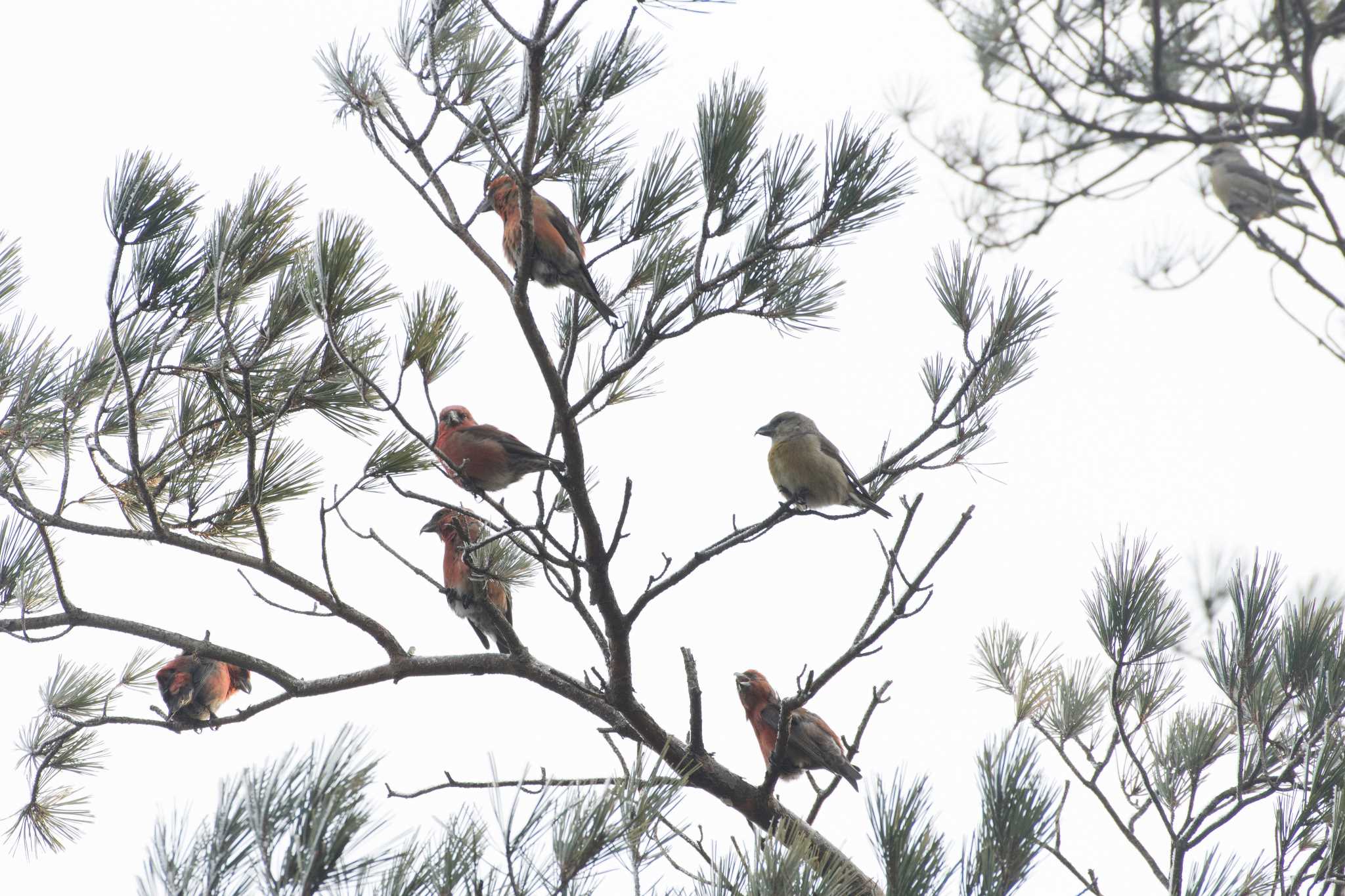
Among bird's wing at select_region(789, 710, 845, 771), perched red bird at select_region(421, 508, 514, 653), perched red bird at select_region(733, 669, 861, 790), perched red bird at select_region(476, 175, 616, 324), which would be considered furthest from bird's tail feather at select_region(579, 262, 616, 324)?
bird's wing at select_region(789, 710, 845, 771)

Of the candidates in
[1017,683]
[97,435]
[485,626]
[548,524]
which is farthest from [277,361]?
[1017,683]

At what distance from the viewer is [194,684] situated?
4082 millimetres

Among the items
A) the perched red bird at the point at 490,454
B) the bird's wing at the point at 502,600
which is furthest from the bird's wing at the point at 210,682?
the perched red bird at the point at 490,454

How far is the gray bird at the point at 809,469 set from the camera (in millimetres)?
3918

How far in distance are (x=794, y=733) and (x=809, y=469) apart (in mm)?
908

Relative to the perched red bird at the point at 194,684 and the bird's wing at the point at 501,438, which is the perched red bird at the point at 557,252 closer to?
the bird's wing at the point at 501,438

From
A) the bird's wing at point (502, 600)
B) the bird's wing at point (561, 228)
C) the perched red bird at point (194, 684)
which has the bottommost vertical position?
the bird's wing at point (502, 600)

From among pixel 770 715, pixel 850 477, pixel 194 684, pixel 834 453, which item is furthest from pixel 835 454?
pixel 194 684

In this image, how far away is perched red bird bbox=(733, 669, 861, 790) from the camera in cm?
398

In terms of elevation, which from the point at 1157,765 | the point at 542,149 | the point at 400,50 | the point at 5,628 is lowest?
the point at 1157,765

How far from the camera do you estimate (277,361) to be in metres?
2.76

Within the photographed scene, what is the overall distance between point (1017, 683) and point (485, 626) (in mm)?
1592

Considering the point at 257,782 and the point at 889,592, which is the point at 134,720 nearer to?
the point at 257,782

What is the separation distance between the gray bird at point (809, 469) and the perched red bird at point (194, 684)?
1.92 metres
